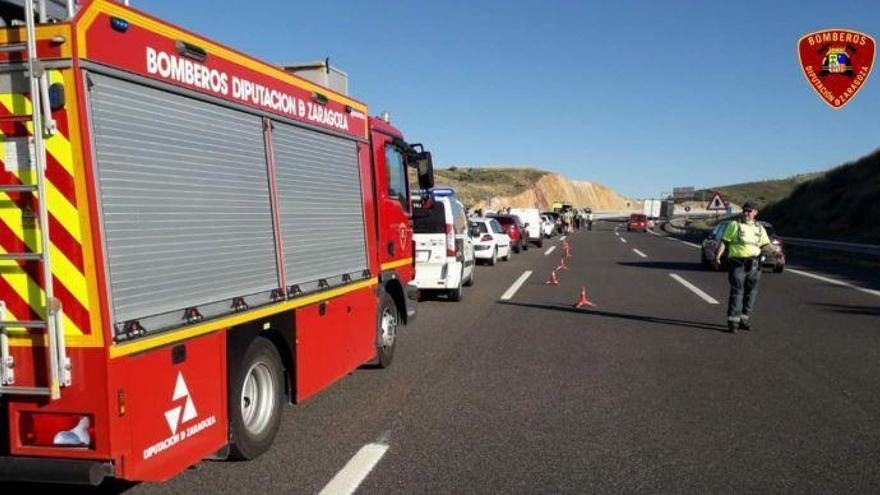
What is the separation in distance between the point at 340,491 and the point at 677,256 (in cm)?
2682

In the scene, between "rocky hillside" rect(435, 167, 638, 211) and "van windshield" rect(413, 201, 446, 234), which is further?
"rocky hillside" rect(435, 167, 638, 211)

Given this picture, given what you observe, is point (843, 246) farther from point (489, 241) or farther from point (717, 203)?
point (717, 203)

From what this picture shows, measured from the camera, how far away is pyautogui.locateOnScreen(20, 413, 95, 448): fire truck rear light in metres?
3.75

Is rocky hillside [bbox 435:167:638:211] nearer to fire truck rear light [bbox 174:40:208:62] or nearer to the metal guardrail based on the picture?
the metal guardrail

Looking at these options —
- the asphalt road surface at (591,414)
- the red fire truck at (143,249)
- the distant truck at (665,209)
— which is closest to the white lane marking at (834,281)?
the asphalt road surface at (591,414)

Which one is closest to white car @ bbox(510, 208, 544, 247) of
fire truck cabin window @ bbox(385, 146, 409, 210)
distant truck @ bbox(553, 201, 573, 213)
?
fire truck cabin window @ bbox(385, 146, 409, 210)

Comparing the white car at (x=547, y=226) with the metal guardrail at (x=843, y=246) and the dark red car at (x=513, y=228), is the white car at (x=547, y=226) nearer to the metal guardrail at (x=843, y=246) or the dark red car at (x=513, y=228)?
the dark red car at (x=513, y=228)

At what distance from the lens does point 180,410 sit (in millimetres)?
4273

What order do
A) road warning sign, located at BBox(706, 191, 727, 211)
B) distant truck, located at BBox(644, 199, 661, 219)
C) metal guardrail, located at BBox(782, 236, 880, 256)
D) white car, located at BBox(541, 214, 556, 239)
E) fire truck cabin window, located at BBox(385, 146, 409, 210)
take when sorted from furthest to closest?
distant truck, located at BBox(644, 199, 661, 219) < white car, located at BBox(541, 214, 556, 239) < road warning sign, located at BBox(706, 191, 727, 211) < metal guardrail, located at BBox(782, 236, 880, 256) < fire truck cabin window, located at BBox(385, 146, 409, 210)

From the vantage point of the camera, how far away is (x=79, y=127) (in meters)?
3.66

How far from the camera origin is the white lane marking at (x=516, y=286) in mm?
15630

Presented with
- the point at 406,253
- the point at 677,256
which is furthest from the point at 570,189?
the point at 406,253

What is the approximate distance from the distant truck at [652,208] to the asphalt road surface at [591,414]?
85.0 meters

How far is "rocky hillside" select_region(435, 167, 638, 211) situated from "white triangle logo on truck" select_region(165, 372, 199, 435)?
4914 inches
